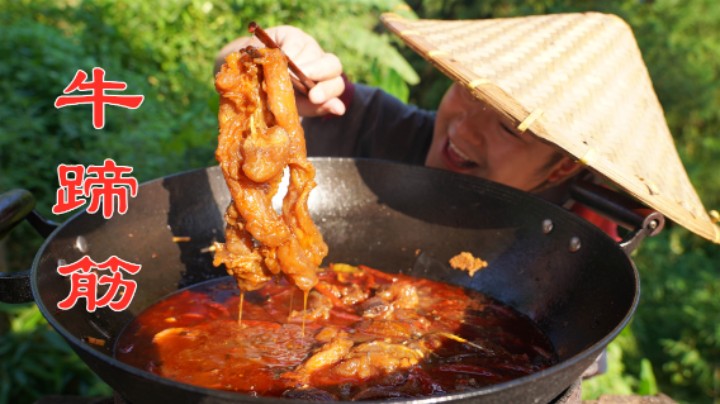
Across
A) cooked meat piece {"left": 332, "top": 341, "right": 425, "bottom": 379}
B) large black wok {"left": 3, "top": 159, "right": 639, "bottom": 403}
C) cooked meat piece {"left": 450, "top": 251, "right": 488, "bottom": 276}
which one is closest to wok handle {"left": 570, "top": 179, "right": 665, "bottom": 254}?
large black wok {"left": 3, "top": 159, "right": 639, "bottom": 403}

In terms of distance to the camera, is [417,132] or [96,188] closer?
[96,188]

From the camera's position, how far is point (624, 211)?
276cm

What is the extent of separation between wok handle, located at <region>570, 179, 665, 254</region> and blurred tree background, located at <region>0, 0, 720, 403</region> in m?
2.65

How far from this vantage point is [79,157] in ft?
20.1

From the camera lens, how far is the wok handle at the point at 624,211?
8.47 feet

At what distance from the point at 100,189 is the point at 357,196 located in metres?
1.35

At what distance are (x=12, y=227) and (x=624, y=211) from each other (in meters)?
2.48

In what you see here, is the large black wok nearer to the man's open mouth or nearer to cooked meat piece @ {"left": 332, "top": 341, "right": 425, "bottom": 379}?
the man's open mouth

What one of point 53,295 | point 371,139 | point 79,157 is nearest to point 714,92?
point 371,139

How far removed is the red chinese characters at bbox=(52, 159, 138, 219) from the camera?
2619 millimetres

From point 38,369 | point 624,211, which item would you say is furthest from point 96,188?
point 38,369

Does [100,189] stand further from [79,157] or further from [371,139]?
[79,157]

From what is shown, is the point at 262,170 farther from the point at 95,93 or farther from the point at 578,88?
the point at 578,88

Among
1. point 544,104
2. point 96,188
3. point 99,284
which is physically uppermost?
point 544,104
